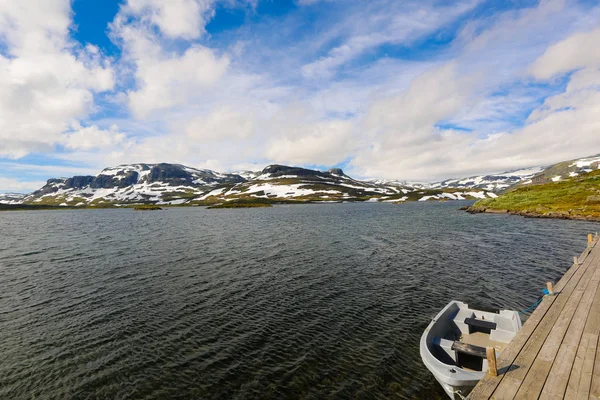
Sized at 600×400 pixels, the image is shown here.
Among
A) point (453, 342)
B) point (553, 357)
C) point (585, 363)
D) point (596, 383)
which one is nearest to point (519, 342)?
point (553, 357)

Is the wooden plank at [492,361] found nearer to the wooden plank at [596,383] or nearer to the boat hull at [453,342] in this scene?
the boat hull at [453,342]

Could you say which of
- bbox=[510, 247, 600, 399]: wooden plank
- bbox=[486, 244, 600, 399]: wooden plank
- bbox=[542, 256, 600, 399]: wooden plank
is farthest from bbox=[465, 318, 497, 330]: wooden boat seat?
bbox=[542, 256, 600, 399]: wooden plank

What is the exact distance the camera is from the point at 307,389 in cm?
1500

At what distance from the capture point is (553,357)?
519 inches

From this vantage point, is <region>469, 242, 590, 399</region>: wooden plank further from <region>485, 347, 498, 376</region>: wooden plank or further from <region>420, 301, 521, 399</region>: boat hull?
<region>420, 301, 521, 399</region>: boat hull

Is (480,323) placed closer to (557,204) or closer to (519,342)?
(519,342)

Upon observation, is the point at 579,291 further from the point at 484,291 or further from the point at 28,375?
the point at 28,375

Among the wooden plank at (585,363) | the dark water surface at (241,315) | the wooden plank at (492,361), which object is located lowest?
the dark water surface at (241,315)

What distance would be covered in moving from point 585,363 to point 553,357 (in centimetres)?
105

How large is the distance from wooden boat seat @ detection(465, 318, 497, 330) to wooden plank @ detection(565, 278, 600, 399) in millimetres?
4086

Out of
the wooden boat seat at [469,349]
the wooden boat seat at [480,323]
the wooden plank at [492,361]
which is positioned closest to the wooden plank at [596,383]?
the wooden plank at [492,361]

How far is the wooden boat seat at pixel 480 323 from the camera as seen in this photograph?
705 inches

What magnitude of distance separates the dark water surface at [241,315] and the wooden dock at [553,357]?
4120mm

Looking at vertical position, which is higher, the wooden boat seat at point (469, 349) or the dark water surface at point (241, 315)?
the wooden boat seat at point (469, 349)
